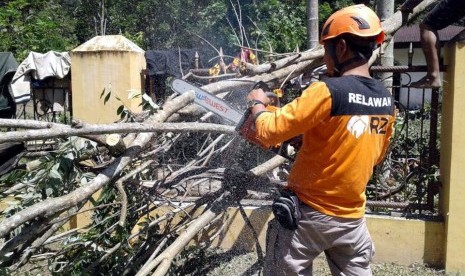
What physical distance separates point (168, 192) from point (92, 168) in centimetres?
95

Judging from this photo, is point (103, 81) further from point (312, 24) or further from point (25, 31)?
point (25, 31)

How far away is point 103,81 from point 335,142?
140 inches

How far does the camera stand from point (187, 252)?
469 centimetres

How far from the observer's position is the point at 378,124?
3.07 m

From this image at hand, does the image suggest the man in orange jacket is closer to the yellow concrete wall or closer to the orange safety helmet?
the orange safety helmet

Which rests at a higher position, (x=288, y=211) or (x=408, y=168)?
(x=288, y=211)

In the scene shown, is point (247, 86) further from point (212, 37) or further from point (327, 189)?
point (212, 37)

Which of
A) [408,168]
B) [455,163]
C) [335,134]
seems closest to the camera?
[335,134]

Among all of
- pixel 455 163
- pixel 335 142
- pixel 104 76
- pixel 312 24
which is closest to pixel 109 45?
pixel 104 76

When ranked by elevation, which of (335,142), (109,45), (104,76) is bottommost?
(335,142)

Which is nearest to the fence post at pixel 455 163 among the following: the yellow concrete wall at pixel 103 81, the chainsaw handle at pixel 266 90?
the chainsaw handle at pixel 266 90

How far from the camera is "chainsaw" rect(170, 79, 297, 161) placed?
A: 3.10m

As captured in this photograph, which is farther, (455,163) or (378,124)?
(455,163)

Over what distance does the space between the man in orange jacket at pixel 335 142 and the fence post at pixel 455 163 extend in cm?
190
